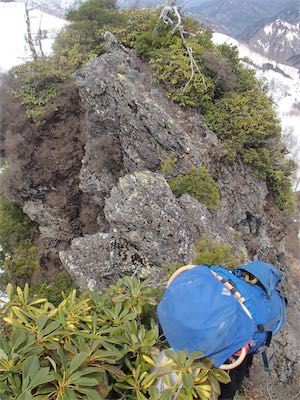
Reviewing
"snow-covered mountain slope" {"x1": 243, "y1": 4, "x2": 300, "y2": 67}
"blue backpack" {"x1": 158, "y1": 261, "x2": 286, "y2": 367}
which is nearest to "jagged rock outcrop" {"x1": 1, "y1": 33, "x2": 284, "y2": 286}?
"blue backpack" {"x1": 158, "y1": 261, "x2": 286, "y2": 367}

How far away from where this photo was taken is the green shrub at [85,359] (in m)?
2.10

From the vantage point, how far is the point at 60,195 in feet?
41.0

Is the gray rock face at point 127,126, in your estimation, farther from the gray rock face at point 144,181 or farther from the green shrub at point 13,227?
the green shrub at point 13,227

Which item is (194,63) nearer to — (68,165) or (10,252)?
(68,165)

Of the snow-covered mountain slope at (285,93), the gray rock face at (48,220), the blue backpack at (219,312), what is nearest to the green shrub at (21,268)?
the gray rock face at (48,220)

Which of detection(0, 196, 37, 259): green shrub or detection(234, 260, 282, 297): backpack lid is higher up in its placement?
detection(234, 260, 282, 297): backpack lid

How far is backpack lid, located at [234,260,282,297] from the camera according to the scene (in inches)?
110

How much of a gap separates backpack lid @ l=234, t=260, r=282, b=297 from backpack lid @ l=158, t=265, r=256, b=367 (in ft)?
1.18

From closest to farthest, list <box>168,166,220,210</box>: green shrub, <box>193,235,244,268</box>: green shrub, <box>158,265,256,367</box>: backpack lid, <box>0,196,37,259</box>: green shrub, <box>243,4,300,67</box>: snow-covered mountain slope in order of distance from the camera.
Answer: <box>158,265,256,367</box>: backpack lid → <box>193,235,244,268</box>: green shrub → <box>168,166,220,210</box>: green shrub → <box>0,196,37,259</box>: green shrub → <box>243,4,300,67</box>: snow-covered mountain slope

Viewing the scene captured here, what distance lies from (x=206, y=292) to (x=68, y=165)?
10.6 m

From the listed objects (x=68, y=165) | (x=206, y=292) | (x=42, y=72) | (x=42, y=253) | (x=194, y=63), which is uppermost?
(x=194, y=63)

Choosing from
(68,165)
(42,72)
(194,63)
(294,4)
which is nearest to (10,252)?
(68,165)

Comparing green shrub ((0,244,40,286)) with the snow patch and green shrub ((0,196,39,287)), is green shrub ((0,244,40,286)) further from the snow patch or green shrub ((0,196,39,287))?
the snow patch

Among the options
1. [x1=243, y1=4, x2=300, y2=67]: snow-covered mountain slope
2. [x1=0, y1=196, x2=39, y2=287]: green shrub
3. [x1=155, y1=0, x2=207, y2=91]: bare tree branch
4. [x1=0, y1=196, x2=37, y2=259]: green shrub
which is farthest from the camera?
[x1=243, y1=4, x2=300, y2=67]: snow-covered mountain slope
